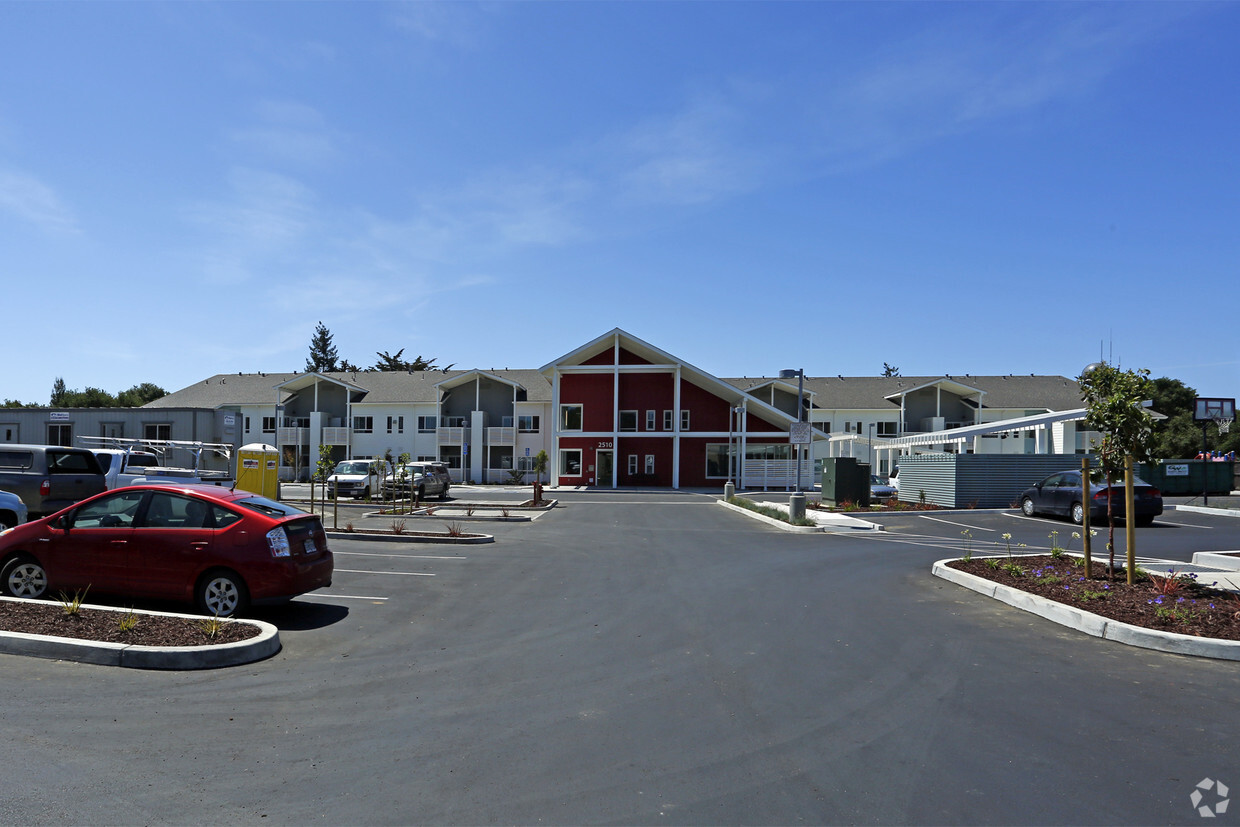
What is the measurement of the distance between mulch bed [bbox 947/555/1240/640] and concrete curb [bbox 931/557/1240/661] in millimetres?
227

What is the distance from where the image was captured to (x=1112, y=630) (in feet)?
27.6

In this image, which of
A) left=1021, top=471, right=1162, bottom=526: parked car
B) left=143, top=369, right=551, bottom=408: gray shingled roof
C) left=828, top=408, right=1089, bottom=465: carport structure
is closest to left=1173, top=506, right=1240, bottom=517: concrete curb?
left=1021, top=471, right=1162, bottom=526: parked car

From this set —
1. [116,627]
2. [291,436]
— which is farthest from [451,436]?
[116,627]

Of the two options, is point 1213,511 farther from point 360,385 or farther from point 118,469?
point 360,385

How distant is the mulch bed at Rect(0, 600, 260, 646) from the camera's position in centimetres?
746

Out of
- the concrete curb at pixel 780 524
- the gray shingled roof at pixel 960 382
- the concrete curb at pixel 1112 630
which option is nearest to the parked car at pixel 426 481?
the concrete curb at pixel 780 524

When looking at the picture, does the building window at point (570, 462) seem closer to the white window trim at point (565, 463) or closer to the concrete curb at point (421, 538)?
the white window trim at point (565, 463)

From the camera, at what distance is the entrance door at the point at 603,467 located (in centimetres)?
4978

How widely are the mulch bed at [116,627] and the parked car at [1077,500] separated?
19310mm

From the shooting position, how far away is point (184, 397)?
211ft

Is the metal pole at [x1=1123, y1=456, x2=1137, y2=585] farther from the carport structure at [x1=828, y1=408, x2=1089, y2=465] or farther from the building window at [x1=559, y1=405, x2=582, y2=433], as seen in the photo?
the building window at [x1=559, y1=405, x2=582, y2=433]

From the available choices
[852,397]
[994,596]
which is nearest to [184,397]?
[852,397]

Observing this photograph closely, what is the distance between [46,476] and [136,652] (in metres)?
11.2

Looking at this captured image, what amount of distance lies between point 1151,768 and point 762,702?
2.53 metres
